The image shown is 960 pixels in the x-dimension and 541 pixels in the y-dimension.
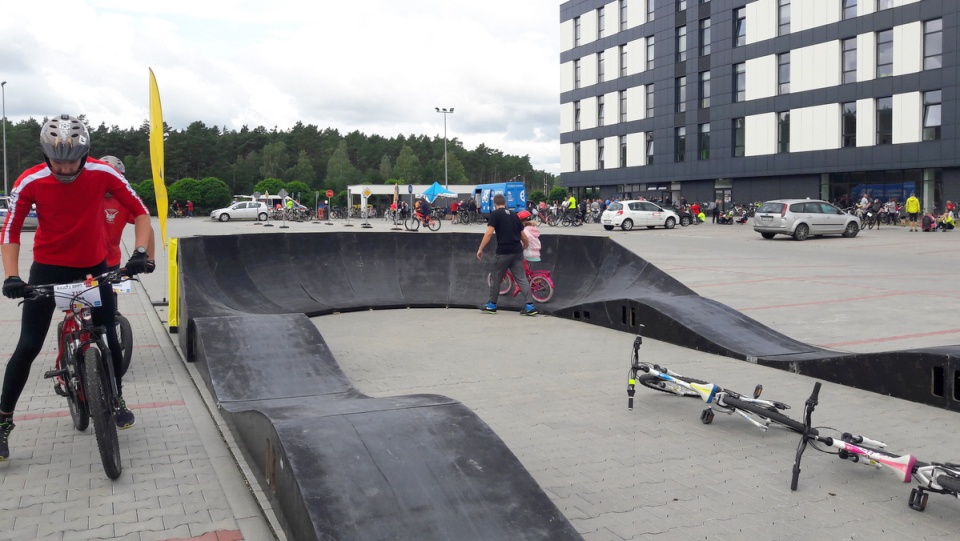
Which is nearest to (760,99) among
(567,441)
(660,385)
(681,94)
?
(681,94)

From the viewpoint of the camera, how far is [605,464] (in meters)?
5.16

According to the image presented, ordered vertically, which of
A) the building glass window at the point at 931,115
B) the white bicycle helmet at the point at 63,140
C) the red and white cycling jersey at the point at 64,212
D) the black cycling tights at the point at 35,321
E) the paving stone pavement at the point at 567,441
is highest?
the building glass window at the point at 931,115

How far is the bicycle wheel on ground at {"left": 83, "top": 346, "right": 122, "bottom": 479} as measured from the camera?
461cm

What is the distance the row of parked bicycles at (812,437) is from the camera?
4309 mm

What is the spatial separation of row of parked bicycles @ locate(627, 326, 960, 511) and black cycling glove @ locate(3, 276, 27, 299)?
13.7 feet

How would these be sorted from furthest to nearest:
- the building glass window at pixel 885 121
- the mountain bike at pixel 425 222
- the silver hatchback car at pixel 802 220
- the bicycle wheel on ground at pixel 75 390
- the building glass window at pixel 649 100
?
the building glass window at pixel 649 100 → the building glass window at pixel 885 121 → the mountain bike at pixel 425 222 → the silver hatchback car at pixel 802 220 → the bicycle wheel on ground at pixel 75 390

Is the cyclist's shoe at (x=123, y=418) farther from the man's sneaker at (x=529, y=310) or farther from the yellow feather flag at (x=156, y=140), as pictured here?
the man's sneaker at (x=529, y=310)

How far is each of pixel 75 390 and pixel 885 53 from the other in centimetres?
4697

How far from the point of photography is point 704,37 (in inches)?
2164

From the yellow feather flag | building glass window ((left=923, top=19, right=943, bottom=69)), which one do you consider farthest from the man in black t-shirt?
building glass window ((left=923, top=19, right=943, bottom=69))

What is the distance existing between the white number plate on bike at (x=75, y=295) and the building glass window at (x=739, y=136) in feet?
170

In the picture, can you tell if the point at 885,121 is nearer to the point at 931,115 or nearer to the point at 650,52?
the point at 931,115

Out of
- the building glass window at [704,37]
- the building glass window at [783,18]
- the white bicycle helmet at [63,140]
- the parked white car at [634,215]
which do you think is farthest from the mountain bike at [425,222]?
the white bicycle helmet at [63,140]

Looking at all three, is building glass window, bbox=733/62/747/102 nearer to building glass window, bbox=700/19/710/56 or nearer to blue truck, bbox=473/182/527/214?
building glass window, bbox=700/19/710/56
